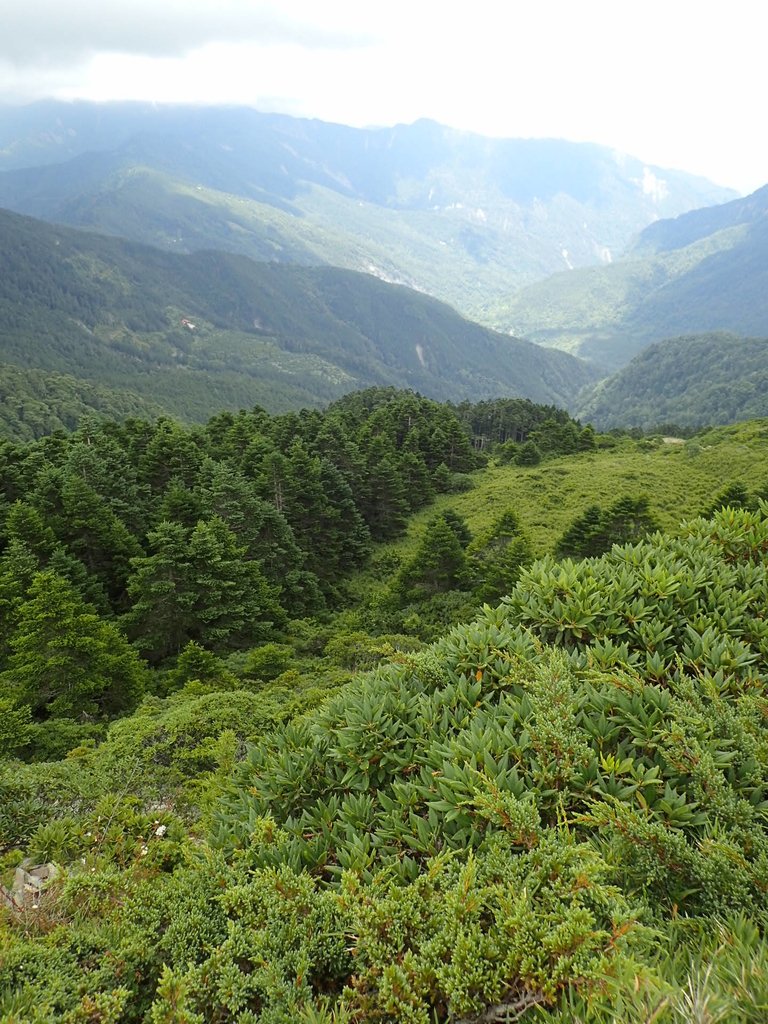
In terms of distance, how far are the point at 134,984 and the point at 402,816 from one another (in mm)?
1835

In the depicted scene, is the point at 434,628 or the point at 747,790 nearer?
the point at 747,790

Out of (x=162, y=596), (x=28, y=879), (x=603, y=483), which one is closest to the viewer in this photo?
(x=28, y=879)

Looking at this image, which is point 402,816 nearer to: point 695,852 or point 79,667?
point 695,852

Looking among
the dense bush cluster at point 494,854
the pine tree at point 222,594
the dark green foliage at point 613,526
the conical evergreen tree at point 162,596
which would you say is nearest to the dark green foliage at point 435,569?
the dark green foliage at point 613,526

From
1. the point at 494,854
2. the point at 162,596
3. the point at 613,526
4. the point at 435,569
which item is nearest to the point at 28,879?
the point at 494,854

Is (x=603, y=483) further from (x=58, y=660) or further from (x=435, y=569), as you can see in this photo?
(x=58, y=660)

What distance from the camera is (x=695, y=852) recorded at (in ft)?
10.3

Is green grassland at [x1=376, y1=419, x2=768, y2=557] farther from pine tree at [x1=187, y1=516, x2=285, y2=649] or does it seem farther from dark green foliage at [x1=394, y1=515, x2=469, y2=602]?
pine tree at [x1=187, y1=516, x2=285, y2=649]

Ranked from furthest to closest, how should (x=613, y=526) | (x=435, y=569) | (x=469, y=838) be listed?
(x=435, y=569), (x=613, y=526), (x=469, y=838)

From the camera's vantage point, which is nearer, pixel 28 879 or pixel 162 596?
pixel 28 879

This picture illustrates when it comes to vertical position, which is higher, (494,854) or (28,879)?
(494,854)

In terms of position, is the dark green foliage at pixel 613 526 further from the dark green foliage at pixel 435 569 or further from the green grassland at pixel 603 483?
the dark green foliage at pixel 435 569

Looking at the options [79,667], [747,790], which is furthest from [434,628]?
[747,790]

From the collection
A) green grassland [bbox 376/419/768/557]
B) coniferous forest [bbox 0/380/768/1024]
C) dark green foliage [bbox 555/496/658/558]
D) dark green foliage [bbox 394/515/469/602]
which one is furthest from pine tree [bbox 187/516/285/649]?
green grassland [bbox 376/419/768/557]
